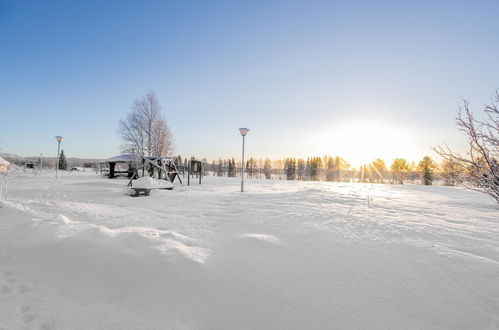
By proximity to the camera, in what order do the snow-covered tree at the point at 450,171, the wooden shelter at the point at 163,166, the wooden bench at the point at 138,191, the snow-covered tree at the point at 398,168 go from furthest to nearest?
the snow-covered tree at the point at 398,168, the wooden shelter at the point at 163,166, the wooden bench at the point at 138,191, the snow-covered tree at the point at 450,171

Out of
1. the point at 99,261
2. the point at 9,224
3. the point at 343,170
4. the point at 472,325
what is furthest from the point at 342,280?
the point at 343,170

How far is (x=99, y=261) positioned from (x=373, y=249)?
3871 mm

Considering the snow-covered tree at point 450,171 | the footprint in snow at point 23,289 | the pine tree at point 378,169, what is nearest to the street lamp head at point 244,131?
the snow-covered tree at point 450,171

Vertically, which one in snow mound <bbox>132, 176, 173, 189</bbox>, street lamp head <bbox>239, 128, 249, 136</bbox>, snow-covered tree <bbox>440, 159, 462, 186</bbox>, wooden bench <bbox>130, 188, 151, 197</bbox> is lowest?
wooden bench <bbox>130, 188, 151, 197</bbox>

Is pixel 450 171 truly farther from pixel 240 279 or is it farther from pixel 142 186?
pixel 142 186

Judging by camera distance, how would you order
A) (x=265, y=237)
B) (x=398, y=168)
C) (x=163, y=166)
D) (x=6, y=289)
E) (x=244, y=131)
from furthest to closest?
(x=398, y=168) → (x=163, y=166) → (x=244, y=131) → (x=265, y=237) → (x=6, y=289)

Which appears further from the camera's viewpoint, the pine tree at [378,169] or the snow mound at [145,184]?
the pine tree at [378,169]

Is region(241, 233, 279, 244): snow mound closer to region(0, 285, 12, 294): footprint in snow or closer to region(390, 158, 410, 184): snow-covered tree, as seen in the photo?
region(0, 285, 12, 294): footprint in snow

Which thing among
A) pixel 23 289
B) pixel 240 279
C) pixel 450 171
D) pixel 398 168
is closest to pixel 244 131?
pixel 450 171

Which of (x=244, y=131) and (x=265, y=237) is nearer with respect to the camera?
(x=265, y=237)

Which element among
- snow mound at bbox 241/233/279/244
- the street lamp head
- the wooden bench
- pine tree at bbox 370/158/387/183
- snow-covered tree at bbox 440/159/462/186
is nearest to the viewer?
snow-covered tree at bbox 440/159/462/186

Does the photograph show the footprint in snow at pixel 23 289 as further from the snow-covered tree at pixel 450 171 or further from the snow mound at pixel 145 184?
the snow mound at pixel 145 184

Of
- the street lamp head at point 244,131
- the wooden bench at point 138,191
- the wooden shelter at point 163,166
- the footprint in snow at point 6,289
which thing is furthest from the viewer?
the street lamp head at point 244,131

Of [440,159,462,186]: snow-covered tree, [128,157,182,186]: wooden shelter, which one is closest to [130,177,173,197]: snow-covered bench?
[128,157,182,186]: wooden shelter
